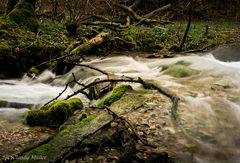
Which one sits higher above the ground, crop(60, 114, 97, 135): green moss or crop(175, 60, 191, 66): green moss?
crop(60, 114, 97, 135): green moss

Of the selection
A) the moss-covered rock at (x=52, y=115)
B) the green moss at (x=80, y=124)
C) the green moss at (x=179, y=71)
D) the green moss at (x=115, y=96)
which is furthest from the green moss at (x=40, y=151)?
the green moss at (x=179, y=71)

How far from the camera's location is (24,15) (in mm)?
13070

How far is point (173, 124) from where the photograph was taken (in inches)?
207

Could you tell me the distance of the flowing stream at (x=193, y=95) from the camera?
489 centimetres

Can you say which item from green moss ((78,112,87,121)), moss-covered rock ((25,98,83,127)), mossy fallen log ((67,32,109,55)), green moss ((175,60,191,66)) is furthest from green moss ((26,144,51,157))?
mossy fallen log ((67,32,109,55))

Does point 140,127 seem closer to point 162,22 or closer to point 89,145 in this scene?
point 89,145

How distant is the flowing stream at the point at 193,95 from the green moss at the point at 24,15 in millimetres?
3012

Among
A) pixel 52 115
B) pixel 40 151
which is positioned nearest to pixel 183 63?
pixel 52 115

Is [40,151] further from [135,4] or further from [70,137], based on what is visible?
[135,4]

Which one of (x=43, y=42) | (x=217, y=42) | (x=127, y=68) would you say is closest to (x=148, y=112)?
(x=127, y=68)

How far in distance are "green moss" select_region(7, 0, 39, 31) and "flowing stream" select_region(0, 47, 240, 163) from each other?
3.01 meters

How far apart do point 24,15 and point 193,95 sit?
330 inches

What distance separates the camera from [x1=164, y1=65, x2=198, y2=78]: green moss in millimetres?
8961

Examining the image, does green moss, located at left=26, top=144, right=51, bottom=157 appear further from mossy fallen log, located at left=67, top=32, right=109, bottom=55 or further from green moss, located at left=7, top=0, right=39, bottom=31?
green moss, located at left=7, top=0, right=39, bottom=31
